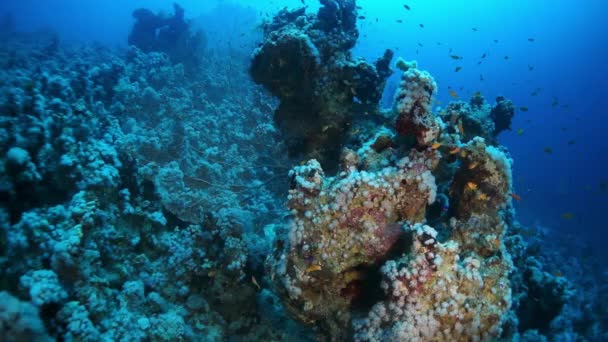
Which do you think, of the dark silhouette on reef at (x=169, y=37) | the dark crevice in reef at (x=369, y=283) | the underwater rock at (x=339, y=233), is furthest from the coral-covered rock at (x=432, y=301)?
the dark silhouette on reef at (x=169, y=37)

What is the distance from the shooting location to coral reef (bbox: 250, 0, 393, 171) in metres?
6.49

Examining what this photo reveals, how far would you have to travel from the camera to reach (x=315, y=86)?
6699 mm

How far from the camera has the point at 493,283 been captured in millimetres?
3893

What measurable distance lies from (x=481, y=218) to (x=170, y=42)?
19.1 m

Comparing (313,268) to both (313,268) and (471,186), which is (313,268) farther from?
(471,186)

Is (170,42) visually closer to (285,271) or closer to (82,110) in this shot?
→ (82,110)

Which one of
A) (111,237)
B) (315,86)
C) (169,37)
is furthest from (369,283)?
(169,37)

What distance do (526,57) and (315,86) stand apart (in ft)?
319

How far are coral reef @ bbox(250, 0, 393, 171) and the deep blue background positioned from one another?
1850 cm

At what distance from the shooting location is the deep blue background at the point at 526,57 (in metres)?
34.6

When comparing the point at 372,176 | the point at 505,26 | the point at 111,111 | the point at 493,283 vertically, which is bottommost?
the point at 493,283

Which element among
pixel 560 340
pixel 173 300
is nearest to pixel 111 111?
pixel 173 300

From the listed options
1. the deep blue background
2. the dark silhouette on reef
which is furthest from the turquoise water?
the deep blue background

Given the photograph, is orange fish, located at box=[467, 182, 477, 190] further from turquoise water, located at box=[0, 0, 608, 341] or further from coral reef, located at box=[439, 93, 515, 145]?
coral reef, located at box=[439, 93, 515, 145]
